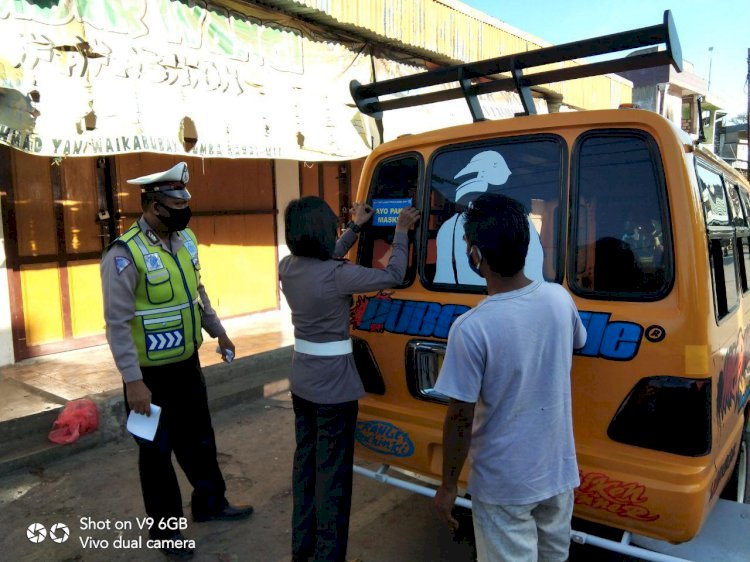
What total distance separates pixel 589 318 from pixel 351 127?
5.57 metres

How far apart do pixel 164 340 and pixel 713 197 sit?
8.92 ft

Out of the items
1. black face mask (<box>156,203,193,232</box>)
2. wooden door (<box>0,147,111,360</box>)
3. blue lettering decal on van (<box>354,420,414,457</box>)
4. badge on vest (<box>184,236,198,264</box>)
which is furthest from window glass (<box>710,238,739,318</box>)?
wooden door (<box>0,147,111,360</box>)

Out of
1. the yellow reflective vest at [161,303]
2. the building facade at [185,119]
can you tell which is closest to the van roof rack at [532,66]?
the yellow reflective vest at [161,303]

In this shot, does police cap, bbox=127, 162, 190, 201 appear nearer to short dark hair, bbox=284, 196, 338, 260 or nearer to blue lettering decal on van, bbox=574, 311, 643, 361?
short dark hair, bbox=284, 196, 338, 260

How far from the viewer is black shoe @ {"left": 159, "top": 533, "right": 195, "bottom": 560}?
3068mm

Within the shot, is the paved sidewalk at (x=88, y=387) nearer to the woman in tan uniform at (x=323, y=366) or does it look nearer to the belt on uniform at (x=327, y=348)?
the woman in tan uniform at (x=323, y=366)

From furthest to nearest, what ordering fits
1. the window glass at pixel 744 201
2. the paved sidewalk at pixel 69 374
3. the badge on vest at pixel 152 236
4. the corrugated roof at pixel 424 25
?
1. the corrugated roof at pixel 424 25
2. the paved sidewalk at pixel 69 374
3. the window glass at pixel 744 201
4. the badge on vest at pixel 152 236

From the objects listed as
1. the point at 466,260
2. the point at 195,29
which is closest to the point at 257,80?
the point at 195,29

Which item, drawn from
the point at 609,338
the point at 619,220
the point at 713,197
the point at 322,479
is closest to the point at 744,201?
the point at 713,197

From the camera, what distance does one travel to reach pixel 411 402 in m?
2.69

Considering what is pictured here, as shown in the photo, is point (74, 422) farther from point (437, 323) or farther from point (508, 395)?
point (508, 395)

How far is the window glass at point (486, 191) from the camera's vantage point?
240 centimetres

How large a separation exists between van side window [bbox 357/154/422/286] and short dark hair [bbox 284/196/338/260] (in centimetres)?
36

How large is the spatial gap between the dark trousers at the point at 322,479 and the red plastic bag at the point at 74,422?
2489 millimetres
